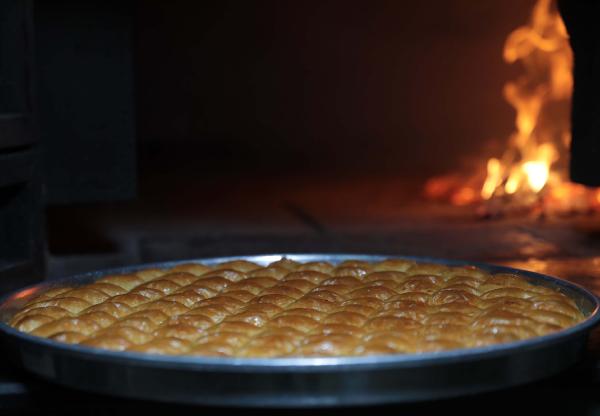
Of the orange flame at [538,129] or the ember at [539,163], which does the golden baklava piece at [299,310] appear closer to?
the ember at [539,163]

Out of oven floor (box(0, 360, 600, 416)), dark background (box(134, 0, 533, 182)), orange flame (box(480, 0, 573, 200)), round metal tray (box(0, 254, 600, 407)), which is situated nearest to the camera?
round metal tray (box(0, 254, 600, 407))

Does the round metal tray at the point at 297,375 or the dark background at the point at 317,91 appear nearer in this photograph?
the round metal tray at the point at 297,375

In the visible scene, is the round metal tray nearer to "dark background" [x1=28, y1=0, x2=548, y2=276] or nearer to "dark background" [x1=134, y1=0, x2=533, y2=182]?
"dark background" [x1=28, y1=0, x2=548, y2=276]

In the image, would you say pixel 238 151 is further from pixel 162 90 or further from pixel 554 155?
pixel 554 155

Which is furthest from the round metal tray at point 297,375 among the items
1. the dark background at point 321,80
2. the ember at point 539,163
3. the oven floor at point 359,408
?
the dark background at point 321,80

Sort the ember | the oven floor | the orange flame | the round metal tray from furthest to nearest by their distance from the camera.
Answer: the orange flame → the ember → the oven floor → the round metal tray

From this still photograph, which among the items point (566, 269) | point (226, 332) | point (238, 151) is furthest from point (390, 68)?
point (226, 332)

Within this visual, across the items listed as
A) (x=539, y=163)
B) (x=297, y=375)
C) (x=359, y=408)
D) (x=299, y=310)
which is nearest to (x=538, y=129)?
(x=539, y=163)

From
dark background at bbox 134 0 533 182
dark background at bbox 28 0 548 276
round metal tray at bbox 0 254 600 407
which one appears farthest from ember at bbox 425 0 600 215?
round metal tray at bbox 0 254 600 407
